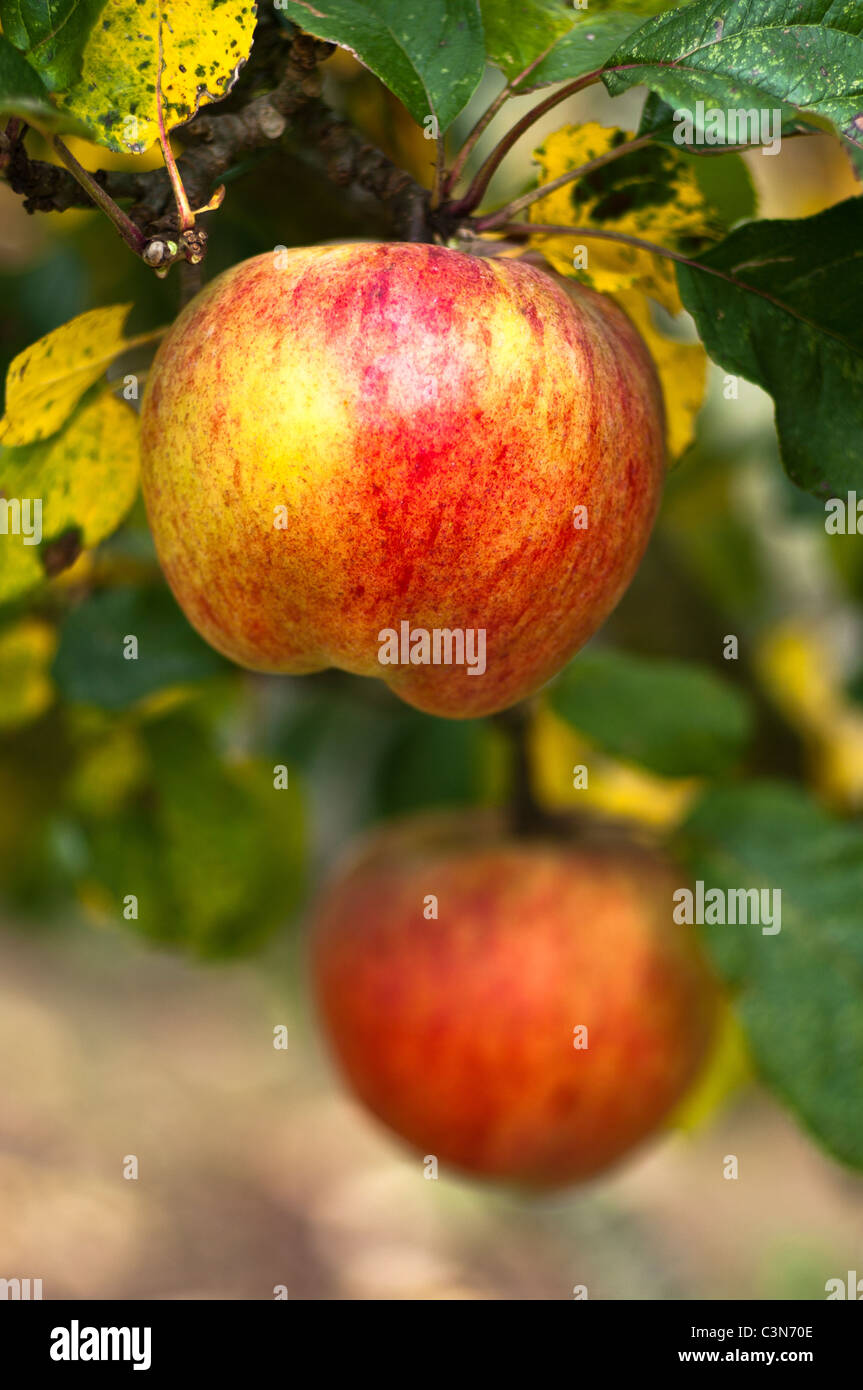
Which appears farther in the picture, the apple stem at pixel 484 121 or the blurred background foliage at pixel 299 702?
the blurred background foliage at pixel 299 702

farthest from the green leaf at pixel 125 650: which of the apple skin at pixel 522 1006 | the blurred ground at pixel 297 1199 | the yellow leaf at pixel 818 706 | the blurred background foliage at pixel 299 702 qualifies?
the blurred ground at pixel 297 1199

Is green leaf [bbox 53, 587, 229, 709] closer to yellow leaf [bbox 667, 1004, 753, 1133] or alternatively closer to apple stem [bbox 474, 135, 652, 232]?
apple stem [bbox 474, 135, 652, 232]

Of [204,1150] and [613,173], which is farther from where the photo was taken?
[204,1150]

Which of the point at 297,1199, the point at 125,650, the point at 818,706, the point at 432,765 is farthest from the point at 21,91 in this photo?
the point at 297,1199

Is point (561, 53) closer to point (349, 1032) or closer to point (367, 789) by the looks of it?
point (349, 1032)

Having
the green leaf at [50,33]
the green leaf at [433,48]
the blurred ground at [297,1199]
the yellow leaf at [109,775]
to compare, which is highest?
the green leaf at [433,48]

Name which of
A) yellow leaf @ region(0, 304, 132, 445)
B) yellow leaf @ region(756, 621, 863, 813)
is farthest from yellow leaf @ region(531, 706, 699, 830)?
yellow leaf @ region(0, 304, 132, 445)

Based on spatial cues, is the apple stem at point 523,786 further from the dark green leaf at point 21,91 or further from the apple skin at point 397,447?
the dark green leaf at point 21,91

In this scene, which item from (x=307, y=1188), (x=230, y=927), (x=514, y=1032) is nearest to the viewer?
(x=514, y=1032)

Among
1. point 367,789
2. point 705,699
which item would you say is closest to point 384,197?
point 705,699
